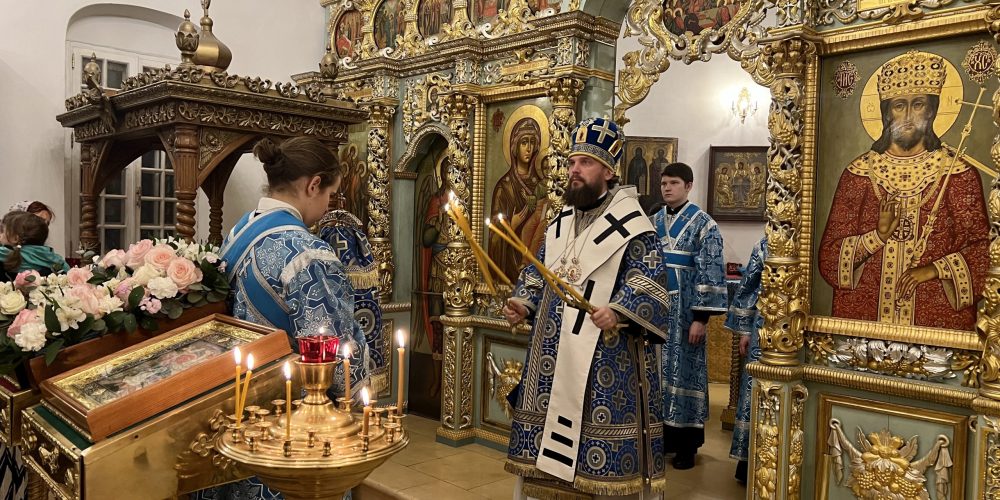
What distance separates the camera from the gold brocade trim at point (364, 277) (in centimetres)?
395

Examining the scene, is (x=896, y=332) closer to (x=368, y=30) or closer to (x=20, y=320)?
(x=20, y=320)

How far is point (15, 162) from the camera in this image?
5.52m

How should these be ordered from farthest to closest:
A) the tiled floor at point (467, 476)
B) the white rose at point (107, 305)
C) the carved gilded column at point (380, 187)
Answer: the carved gilded column at point (380, 187), the tiled floor at point (467, 476), the white rose at point (107, 305)

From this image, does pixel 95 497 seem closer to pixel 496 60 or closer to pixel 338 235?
pixel 338 235

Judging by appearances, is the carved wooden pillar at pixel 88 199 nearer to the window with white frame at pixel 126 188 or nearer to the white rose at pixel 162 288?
the window with white frame at pixel 126 188

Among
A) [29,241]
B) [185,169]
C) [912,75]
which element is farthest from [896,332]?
[29,241]

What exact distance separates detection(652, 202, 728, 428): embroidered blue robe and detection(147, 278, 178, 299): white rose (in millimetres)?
3354

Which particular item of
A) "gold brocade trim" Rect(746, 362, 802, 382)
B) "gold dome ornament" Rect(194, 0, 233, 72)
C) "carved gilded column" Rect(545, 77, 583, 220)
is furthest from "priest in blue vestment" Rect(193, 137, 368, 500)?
"gold dome ornament" Rect(194, 0, 233, 72)

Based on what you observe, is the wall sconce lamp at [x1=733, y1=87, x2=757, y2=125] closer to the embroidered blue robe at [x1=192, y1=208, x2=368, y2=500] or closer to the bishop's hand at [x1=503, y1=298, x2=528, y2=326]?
the bishop's hand at [x1=503, y1=298, x2=528, y2=326]

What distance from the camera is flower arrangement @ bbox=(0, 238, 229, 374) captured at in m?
2.03

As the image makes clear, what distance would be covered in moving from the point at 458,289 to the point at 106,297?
3.44m

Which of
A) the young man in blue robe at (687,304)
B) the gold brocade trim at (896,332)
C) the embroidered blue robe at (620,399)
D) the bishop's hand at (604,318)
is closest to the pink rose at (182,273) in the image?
the bishop's hand at (604,318)

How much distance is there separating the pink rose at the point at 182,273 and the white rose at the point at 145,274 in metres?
0.04

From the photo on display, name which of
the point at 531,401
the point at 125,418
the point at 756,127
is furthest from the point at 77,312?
the point at 756,127
